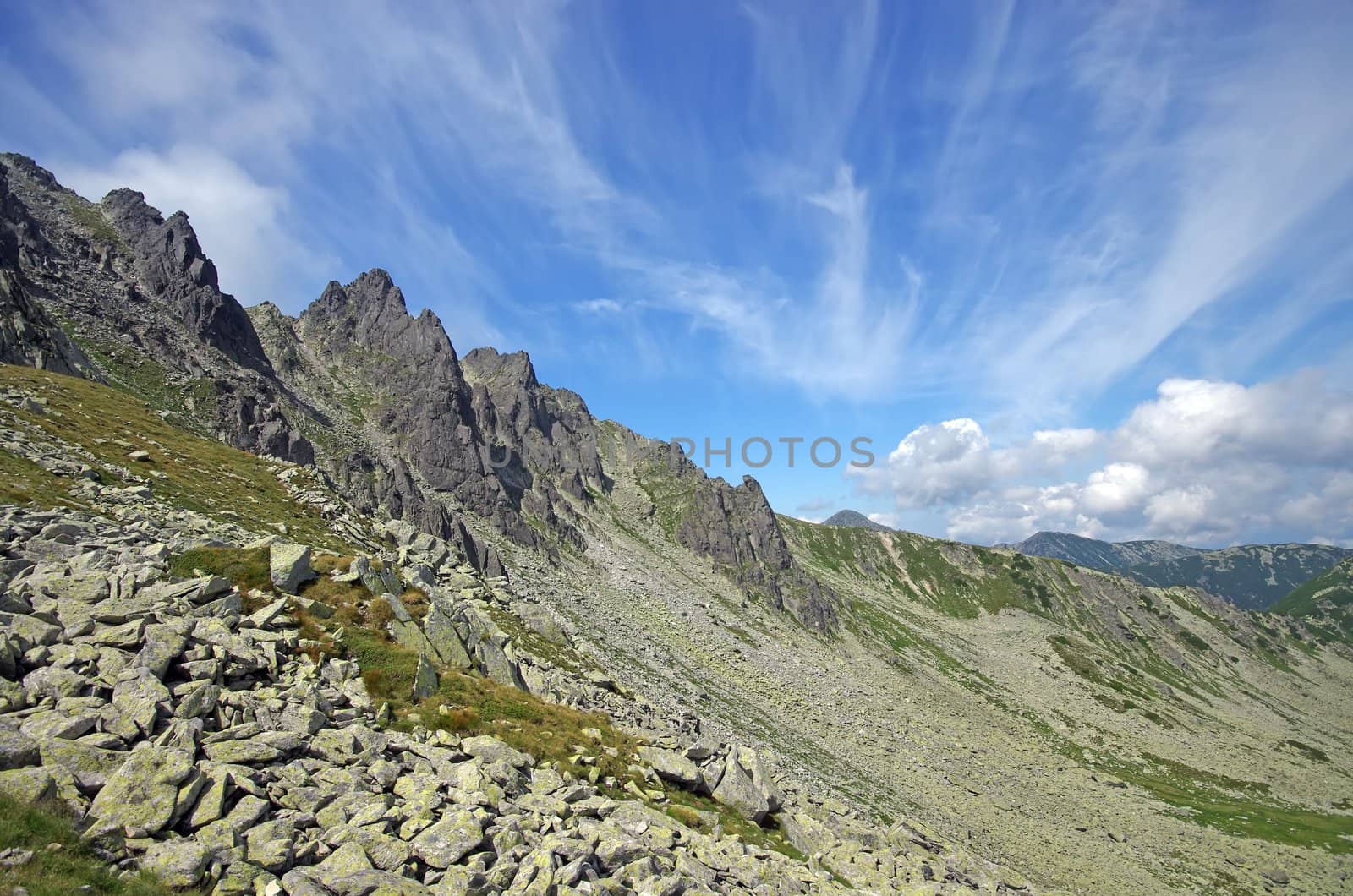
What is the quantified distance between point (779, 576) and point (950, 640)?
204 ft

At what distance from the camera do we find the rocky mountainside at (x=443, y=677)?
13.3m

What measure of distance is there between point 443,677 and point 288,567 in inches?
313

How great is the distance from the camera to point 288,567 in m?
24.0

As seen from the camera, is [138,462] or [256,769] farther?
[138,462]

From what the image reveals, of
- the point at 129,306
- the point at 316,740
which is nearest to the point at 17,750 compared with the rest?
the point at 316,740

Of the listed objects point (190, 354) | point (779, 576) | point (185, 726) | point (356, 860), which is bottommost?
point (356, 860)

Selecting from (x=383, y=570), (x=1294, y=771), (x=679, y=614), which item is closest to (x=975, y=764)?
(x=679, y=614)

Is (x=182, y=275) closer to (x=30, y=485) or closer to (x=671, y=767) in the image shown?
(x=30, y=485)

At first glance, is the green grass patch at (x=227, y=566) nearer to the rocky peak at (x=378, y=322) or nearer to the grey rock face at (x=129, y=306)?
the grey rock face at (x=129, y=306)

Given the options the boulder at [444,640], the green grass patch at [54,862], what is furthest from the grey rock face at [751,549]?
the green grass patch at [54,862]

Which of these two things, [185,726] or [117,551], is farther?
[117,551]

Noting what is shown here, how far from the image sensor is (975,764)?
8156 centimetres

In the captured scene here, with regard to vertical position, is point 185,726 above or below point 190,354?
below

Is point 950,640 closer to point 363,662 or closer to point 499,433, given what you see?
point 499,433
